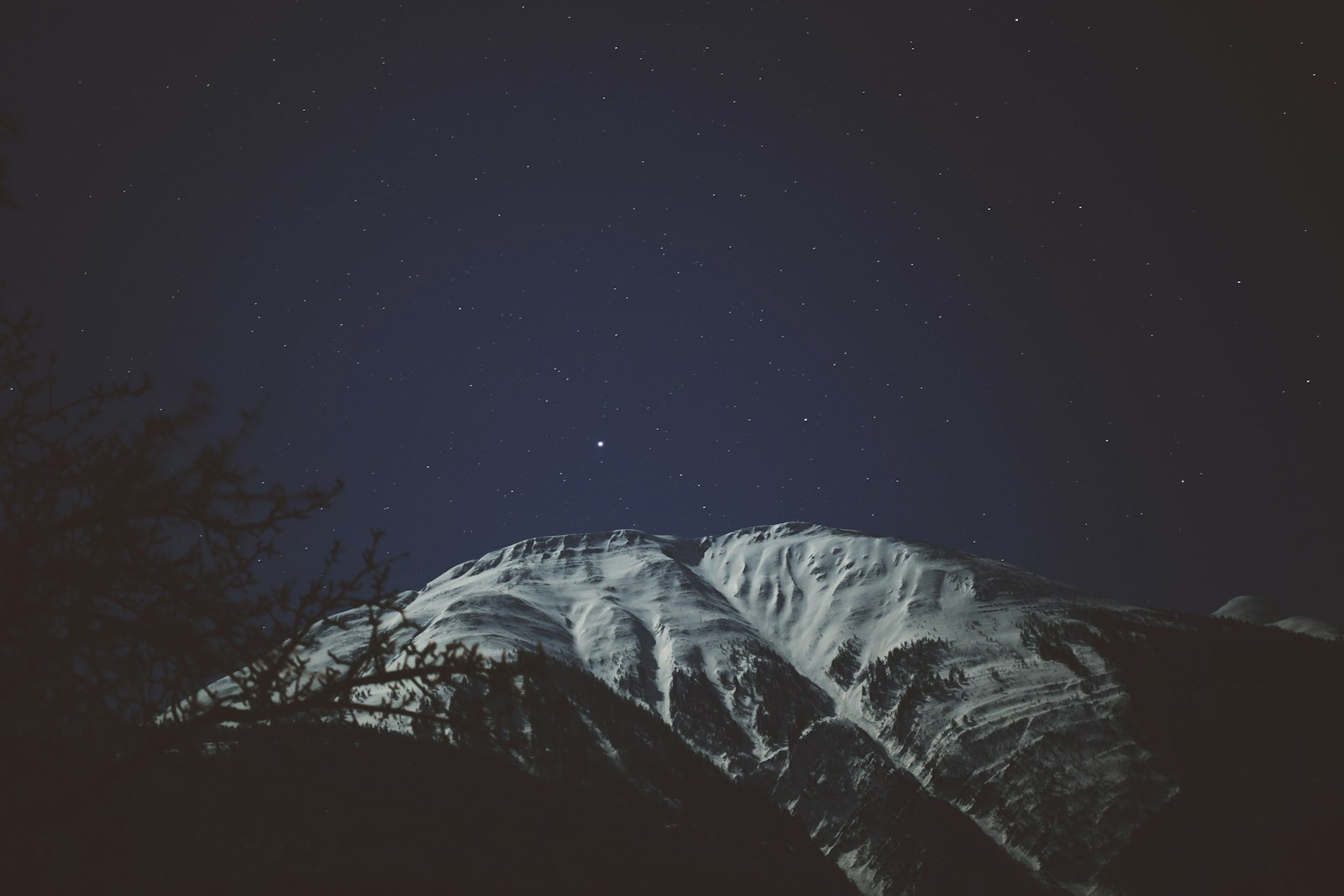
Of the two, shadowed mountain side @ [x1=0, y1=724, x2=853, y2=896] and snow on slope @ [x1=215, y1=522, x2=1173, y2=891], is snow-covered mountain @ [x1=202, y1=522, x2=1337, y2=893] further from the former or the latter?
shadowed mountain side @ [x1=0, y1=724, x2=853, y2=896]

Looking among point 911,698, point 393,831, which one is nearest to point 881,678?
point 911,698

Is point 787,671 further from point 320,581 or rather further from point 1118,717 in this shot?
point 320,581

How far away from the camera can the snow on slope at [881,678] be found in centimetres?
10488

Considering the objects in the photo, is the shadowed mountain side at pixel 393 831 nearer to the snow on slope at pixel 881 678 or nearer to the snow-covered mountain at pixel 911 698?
the snow-covered mountain at pixel 911 698

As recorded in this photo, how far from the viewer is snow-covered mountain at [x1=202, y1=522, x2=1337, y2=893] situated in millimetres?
101312

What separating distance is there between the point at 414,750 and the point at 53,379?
92.4m

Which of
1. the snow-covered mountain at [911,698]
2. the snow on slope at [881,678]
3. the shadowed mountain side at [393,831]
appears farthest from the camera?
the snow on slope at [881,678]

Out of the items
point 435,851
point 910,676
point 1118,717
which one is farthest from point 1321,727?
point 435,851

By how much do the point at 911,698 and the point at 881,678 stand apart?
32.6ft

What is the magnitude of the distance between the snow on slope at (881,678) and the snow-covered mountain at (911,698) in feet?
1.26

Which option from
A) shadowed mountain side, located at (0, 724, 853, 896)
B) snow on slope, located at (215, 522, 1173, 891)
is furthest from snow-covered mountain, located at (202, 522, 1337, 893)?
shadowed mountain side, located at (0, 724, 853, 896)

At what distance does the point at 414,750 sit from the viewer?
83.3 meters

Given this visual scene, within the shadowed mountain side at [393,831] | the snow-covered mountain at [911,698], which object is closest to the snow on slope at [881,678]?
the snow-covered mountain at [911,698]

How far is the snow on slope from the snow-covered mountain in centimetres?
38
